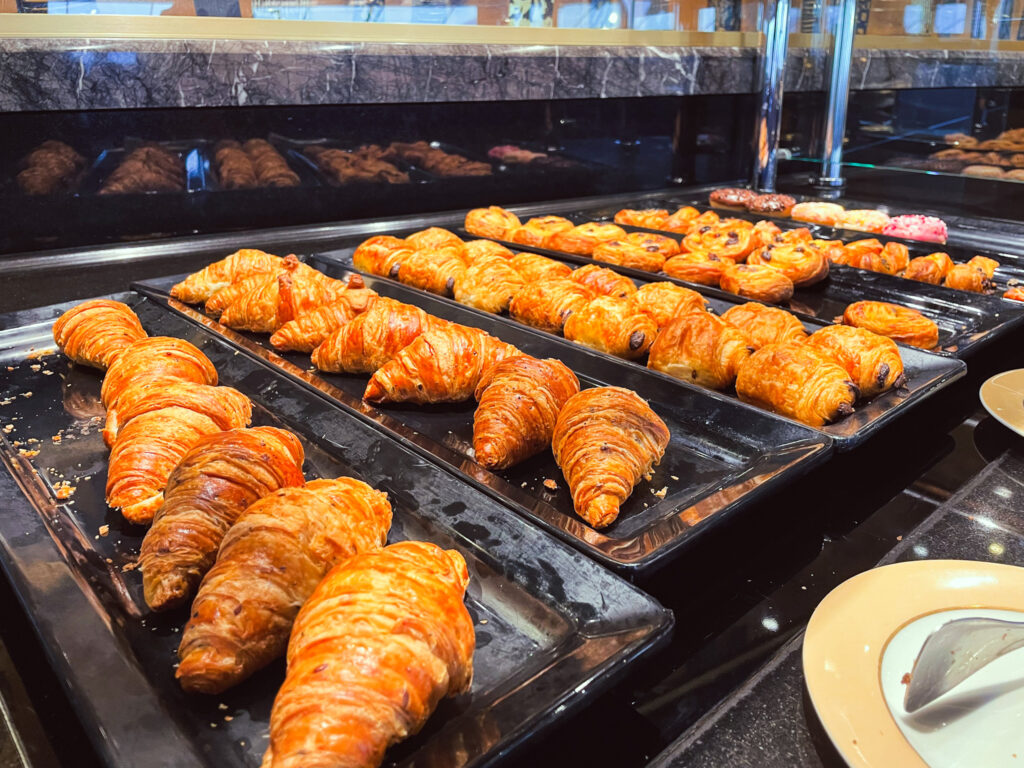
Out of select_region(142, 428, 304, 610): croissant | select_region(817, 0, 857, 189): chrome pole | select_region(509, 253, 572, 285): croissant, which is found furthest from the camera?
select_region(817, 0, 857, 189): chrome pole

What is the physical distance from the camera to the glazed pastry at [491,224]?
269 centimetres

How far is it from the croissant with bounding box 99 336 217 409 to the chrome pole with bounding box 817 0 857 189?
3.03 meters

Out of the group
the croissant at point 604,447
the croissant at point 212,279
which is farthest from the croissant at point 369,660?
the croissant at point 212,279

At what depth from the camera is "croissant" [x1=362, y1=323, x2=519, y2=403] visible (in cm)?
143

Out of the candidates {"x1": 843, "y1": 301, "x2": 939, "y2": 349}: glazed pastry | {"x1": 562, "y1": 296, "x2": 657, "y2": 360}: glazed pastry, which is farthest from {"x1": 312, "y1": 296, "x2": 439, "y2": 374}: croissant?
{"x1": 843, "y1": 301, "x2": 939, "y2": 349}: glazed pastry

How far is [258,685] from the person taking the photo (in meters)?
0.80

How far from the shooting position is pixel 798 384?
54.3 inches

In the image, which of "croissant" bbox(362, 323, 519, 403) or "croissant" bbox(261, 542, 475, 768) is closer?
"croissant" bbox(261, 542, 475, 768)

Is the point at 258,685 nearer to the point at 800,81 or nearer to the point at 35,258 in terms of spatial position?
the point at 35,258

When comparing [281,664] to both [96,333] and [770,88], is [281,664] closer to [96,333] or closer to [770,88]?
[96,333]

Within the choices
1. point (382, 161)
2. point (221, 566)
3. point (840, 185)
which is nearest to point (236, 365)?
point (221, 566)

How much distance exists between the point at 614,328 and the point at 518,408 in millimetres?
502

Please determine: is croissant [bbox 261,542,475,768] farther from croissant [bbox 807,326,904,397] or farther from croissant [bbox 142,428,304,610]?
croissant [bbox 807,326,904,397]

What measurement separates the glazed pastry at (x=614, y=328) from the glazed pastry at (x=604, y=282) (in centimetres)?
20
